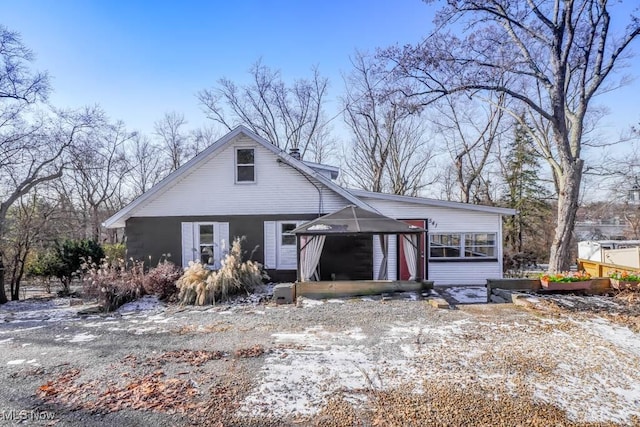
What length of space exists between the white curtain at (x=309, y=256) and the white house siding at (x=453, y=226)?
2.85 meters

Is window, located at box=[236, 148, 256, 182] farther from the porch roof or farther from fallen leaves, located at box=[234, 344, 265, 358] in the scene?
fallen leaves, located at box=[234, 344, 265, 358]

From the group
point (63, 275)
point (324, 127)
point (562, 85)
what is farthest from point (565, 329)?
point (324, 127)

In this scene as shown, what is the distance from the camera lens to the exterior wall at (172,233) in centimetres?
1017

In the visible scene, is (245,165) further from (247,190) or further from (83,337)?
(83,337)

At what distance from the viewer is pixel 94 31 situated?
10.2 metres

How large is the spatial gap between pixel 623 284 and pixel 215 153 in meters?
10.4

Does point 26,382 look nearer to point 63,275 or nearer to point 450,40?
point 63,275

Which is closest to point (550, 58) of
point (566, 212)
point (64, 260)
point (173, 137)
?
point (566, 212)

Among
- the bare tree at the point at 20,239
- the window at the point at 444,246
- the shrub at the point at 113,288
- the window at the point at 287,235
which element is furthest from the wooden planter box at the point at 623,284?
the bare tree at the point at 20,239

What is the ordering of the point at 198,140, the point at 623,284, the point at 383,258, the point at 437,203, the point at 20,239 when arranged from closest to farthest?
the point at 623,284 < the point at 383,258 < the point at 437,203 < the point at 20,239 < the point at 198,140

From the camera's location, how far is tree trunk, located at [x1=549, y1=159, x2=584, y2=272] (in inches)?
370

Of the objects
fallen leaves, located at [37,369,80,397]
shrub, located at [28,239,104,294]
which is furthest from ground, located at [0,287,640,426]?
shrub, located at [28,239,104,294]

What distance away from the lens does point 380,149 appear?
21062mm

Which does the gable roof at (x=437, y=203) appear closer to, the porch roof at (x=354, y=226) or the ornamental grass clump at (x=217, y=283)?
the porch roof at (x=354, y=226)
